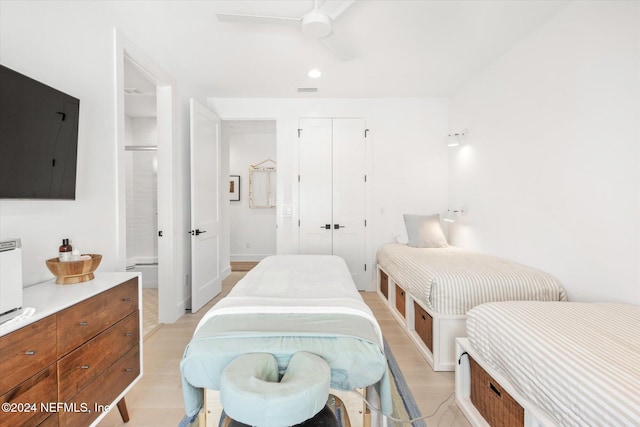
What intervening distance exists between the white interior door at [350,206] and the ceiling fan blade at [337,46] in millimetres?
1569

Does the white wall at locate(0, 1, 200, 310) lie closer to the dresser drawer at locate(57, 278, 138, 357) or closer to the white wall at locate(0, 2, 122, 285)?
the white wall at locate(0, 2, 122, 285)

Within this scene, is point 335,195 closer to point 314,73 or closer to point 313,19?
point 314,73

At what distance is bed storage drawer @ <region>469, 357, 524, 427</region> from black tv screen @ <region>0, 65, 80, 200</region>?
2.46 m

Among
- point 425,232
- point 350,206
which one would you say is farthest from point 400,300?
point 350,206

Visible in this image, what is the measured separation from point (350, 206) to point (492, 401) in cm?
274

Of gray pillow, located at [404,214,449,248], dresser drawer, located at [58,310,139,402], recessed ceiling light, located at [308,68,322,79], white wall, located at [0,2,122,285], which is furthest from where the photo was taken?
gray pillow, located at [404,214,449,248]

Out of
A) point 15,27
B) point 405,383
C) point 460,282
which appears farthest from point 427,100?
point 15,27

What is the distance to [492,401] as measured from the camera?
1.47 m

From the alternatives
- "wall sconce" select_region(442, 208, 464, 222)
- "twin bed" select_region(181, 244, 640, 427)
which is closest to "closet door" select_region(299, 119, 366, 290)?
"wall sconce" select_region(442, 208, 464, 222)

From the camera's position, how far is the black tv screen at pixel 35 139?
1229mm

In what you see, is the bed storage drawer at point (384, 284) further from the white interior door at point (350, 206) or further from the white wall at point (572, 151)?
the white wall at point (572, 151)

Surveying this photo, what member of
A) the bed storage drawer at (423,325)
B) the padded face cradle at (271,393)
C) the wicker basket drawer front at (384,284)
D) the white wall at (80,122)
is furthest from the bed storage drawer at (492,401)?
the white wall at (80,122)

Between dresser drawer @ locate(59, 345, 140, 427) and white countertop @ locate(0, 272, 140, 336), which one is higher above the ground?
white countertop @ locate(0, 272, 140, 336)

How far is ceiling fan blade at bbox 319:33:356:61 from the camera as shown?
2162 mm
